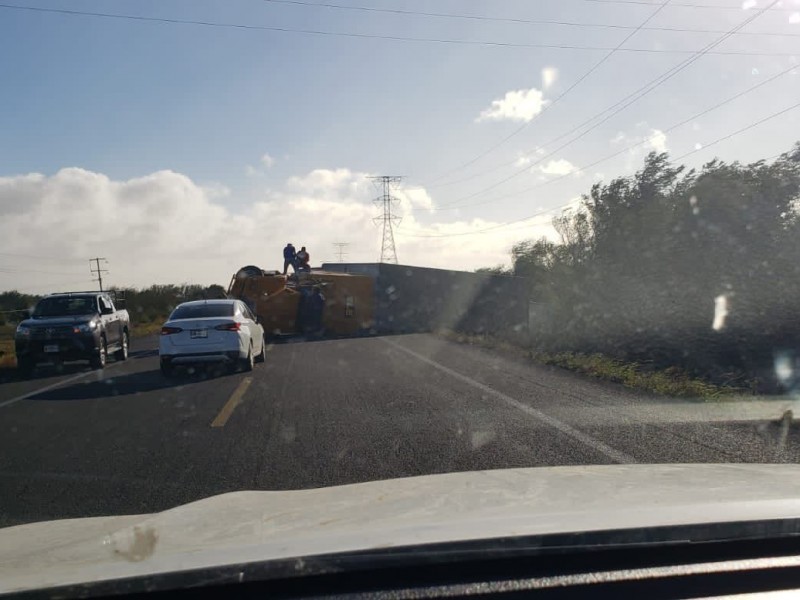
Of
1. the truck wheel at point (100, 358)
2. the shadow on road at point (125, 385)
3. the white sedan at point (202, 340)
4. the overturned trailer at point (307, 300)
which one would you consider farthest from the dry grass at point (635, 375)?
the overturned trailer at point (307, 300)

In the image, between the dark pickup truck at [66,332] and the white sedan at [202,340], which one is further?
the dark pickup truck at [66,332]

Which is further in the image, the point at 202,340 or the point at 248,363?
the point at 248,363

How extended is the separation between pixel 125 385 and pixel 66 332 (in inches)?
164

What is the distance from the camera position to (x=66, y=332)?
57.3ft

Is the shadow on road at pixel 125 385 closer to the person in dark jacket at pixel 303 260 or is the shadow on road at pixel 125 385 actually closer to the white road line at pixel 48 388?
the white road line at pixel 48 388

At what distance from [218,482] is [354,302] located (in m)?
24.5

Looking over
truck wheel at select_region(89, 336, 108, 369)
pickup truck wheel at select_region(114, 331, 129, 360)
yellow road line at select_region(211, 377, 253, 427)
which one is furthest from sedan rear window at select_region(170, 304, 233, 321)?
pickup truck wheel at select_region(114, 331, 129, 360)

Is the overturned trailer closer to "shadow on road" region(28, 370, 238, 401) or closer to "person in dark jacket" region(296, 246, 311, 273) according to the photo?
"person in dark jacket" region(296, 246, 311, 273)

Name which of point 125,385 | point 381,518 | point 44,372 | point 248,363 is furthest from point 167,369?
point 381,518

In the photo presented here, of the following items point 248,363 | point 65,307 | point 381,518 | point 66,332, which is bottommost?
point 248,363

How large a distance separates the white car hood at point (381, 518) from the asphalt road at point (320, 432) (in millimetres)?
2160

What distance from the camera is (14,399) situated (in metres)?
12.8

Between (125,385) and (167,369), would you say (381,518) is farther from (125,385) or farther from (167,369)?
(167,369)

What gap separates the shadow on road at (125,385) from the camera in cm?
1296
